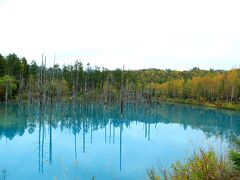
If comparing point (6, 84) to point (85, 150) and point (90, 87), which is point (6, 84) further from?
point (85, 150)

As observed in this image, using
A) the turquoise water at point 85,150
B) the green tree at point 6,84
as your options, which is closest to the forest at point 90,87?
the green tree at point 6,84

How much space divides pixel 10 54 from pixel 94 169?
7016 centimetres

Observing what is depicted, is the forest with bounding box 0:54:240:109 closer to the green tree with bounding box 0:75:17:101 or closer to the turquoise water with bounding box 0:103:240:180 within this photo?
the green tree with bounding box 0:75:17:101

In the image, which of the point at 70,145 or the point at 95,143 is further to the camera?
the point at 95,143

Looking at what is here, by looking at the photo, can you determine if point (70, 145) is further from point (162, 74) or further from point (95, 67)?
point (162, 74)

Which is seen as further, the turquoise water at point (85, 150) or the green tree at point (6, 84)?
the green tree at point (6, 84)

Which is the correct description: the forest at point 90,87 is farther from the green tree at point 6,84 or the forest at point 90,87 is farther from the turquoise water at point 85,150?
the turquoise water at point 85,150

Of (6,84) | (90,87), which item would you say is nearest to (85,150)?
(6,84)

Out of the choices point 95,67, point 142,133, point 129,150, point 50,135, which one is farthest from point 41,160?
point 95,67

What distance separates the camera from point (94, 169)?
60.2 ft

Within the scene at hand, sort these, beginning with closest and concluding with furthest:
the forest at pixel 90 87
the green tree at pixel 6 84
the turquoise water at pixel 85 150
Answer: the turquoise water at pixel 85 150 → the green tree at pixel 6 84 → the forest at pixel 90 87

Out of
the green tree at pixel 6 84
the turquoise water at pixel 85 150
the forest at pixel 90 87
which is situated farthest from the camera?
the forest at pixel 90 87

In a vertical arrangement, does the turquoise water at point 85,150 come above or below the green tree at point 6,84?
below

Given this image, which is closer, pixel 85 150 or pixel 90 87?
pixel 85 150
